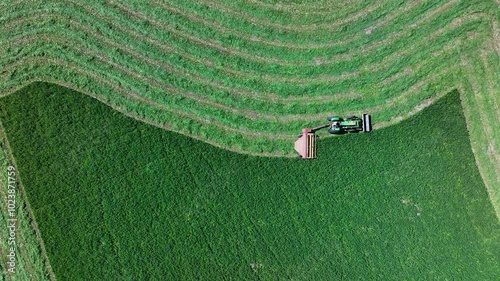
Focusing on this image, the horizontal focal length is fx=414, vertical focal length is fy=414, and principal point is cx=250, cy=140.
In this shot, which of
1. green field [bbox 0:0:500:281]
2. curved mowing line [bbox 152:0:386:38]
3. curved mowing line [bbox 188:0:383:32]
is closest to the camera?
green field [bbox 0:0:500:281]

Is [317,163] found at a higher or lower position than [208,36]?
lower

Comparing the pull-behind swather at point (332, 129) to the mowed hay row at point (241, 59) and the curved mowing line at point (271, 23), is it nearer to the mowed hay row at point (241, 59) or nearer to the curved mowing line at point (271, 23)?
the mowed hay row at point (241, 59)

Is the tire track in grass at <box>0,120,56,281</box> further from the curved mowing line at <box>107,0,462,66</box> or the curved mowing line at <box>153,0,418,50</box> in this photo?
the curved mowing line at <box>153,0,418,50</box>

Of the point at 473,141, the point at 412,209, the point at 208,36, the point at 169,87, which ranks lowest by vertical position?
the point at 412,209

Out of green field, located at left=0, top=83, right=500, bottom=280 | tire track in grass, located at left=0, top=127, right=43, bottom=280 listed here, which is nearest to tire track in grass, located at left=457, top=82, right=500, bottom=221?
green field, located at left=0, top=83, right=500, bottom=280

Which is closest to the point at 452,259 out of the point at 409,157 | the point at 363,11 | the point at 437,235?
the point at 437,235

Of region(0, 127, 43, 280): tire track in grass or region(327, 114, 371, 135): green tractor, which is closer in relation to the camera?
region(0, 127, 43, 280): tire track in grass

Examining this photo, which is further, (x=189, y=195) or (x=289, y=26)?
(x=289, y=26)

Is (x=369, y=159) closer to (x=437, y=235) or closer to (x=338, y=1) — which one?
(x=437, y=235)

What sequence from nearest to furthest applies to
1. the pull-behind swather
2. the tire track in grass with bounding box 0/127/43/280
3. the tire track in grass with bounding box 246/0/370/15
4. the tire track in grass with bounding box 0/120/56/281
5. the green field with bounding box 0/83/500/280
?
the tire track in grass with bounding box 0/120/56/281
the tire track in grass with bounding box 0/127/43/280
the green field with bounding box 0/83/500/280
the pull-behind swather
the tire track in grass with bounding box 246/0/370/15
